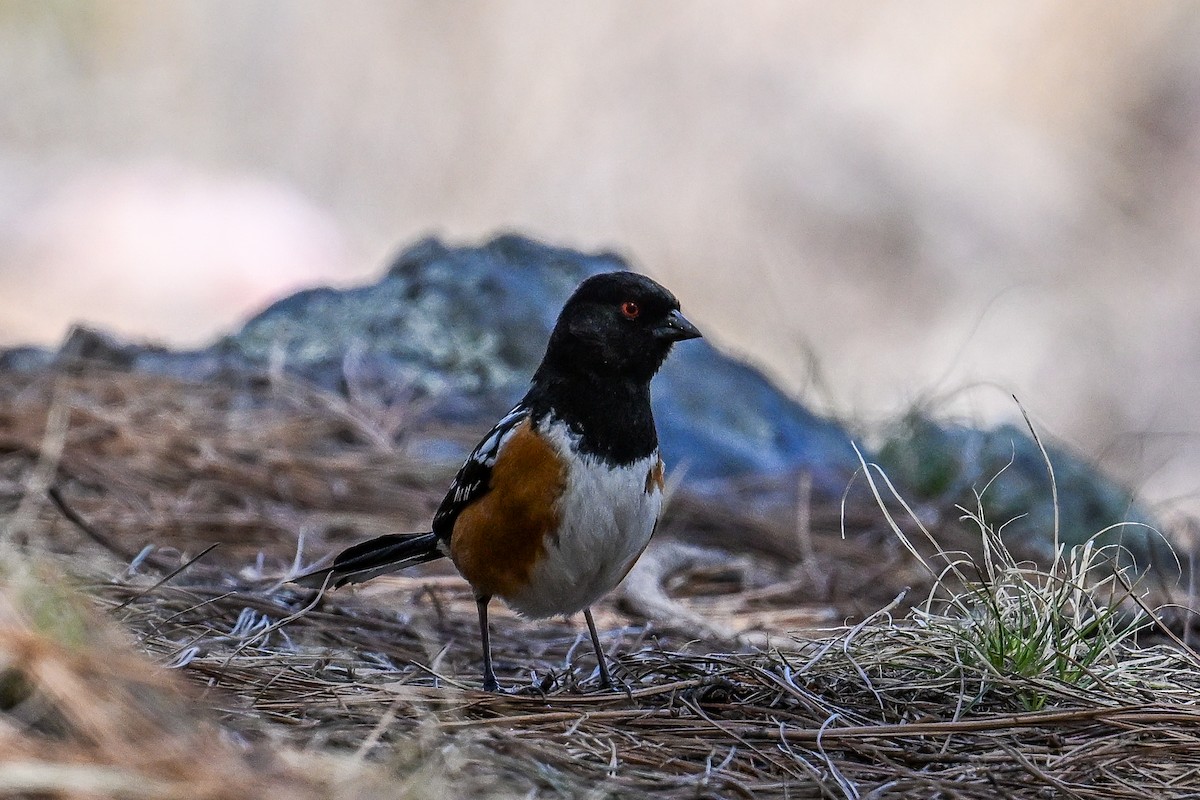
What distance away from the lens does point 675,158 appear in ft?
38.0

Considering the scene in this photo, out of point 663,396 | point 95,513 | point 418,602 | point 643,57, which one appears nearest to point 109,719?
point 418,602

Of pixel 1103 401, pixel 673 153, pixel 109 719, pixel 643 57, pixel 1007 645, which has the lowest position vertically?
pixel 1103 401

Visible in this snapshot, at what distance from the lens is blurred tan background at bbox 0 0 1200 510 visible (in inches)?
401

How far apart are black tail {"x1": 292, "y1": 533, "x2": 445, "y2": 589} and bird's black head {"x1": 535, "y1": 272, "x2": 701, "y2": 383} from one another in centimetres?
66

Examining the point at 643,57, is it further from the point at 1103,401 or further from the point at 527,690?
the point at 527,690

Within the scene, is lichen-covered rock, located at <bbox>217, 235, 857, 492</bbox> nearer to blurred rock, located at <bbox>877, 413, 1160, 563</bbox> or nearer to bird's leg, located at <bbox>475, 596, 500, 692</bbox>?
blurred rock, located at <bbox>877, 413, 1160, 563</bbox>

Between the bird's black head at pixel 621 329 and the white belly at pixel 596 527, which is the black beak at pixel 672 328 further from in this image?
the white belly at pixel 596 527

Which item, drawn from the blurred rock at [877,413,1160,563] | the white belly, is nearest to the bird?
the white belly

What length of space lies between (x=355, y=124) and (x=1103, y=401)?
287 inches

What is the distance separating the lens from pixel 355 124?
11.7 metres

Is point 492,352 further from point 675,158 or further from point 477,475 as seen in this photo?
point 675,158

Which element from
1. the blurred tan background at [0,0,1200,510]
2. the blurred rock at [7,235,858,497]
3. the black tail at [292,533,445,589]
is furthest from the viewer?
the blurred tan background at [0,0,1200,510]

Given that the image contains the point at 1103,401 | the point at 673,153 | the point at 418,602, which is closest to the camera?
the point at 418,602

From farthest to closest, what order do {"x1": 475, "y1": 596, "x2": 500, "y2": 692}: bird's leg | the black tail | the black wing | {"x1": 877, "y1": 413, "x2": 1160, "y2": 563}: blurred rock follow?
{"x1": 877, "y1": 413, "x2": 1160, "y2": 563}: blurred rock
the black tail
the black wing
{"x1": 475, "y1": 596, "x2": 500, "y2": 692}: bird's leg
